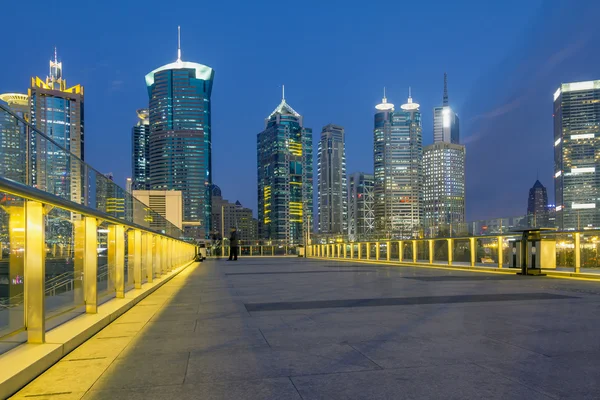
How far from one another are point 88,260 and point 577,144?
685 feet

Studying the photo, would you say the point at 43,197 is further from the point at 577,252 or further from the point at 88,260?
the point at 577,252

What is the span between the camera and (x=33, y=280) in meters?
4.66

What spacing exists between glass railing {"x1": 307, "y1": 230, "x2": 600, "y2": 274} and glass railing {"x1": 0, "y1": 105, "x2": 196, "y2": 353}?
1238 centimetres

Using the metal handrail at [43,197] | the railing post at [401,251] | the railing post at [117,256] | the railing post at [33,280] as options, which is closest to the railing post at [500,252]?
the railing post at [401,251]

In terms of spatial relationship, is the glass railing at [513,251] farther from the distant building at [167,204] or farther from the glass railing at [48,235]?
the distant building at [167,204]

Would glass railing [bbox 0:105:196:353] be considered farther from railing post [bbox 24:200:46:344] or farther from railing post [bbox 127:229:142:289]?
railing post [bbox 127:229:142:289]

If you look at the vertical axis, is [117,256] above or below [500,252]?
above

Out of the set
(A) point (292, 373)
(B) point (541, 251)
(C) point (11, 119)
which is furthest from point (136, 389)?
(B) point (541, 251)

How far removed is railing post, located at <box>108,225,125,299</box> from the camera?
27.9 feet

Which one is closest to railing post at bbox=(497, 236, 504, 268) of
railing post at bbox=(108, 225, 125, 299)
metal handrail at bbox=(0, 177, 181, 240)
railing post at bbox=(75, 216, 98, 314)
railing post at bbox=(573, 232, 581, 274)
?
railing post at bbox=(573, 232, 581, 274)

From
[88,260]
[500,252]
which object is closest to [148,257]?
[88,260]

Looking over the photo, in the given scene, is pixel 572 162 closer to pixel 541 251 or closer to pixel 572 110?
pixel 572 110

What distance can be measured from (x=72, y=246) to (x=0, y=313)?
6.99 ft

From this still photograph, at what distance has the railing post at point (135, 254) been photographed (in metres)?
10.3
